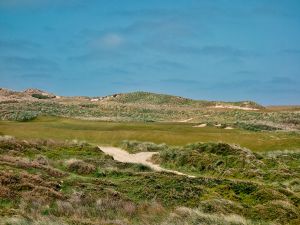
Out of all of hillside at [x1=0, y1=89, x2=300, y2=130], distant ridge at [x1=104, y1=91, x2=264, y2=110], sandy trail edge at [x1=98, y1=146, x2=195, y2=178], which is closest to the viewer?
sandy trail edge at [x1=98, y1=146, x2=195, y2=178]

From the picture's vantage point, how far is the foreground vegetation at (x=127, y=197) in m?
16.8

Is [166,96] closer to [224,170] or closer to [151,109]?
[151,109]

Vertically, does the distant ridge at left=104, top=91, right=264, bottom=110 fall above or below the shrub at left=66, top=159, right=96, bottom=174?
above

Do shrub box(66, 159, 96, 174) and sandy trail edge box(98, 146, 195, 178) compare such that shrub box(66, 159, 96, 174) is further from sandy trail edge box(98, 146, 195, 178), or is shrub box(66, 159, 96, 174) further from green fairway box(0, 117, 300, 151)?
green fairway box(0, 117, 300, 151)

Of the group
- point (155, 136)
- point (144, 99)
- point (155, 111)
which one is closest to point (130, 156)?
point (155, 136)

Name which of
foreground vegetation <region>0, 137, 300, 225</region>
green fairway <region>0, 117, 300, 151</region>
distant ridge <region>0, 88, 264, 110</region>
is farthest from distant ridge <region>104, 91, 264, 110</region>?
foreground vegetation <region>0, 137, 300, 225</region>

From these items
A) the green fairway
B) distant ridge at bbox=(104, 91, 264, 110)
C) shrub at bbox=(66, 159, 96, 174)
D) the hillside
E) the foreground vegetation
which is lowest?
the foreground vegetation

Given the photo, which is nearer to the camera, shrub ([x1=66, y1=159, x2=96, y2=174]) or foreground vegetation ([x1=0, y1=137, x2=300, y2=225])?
foreground vegetation ([x1=0, y1=137, x2=300, y2=225])

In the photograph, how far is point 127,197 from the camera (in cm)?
2144

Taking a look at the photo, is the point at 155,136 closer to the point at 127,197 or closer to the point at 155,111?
the point at 127,197

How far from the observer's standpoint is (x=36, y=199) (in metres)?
18.8

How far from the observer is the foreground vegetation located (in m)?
16.8

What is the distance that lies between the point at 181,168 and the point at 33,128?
25.5 metres

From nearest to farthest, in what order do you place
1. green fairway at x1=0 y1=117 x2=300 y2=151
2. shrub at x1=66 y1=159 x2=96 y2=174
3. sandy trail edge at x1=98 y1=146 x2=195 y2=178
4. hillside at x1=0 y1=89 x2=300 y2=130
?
1. shrub at x1=66 y1=159 x2=96 y2=174
2. sandy trail edge at x1=98 y1=146 x2=195 y2=178
3. green fairway at x1=0 y1=117 x2=300 y2=151
4. hillside at x1=0 y1=89 x2=300 y2=130
